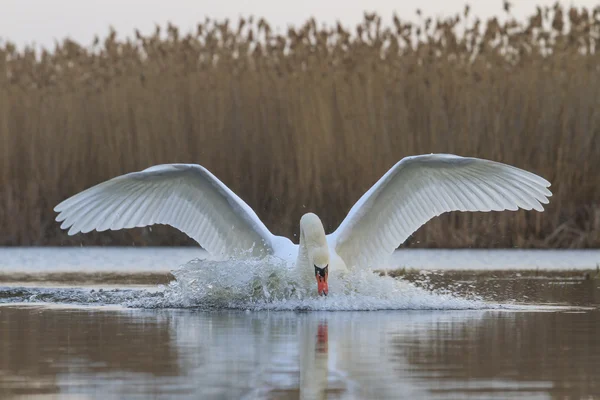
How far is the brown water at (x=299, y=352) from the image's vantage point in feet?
18.7

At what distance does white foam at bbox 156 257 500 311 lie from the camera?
9.88m

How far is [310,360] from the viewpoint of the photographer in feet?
21.9

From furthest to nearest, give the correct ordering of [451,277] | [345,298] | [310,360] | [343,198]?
[343,198]
[451,277]
[345,298]
[310,360]

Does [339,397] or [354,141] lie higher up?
[354,141]

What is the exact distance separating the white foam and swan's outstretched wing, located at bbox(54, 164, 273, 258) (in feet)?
2.11

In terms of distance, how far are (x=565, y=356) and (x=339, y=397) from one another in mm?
1784

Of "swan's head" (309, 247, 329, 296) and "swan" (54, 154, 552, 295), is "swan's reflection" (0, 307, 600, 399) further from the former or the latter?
"swan" (54, 154, 552, 295)

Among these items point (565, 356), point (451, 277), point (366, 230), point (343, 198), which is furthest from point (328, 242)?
point (343, 198)

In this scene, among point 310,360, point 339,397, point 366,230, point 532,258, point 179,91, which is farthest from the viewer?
point 179,91

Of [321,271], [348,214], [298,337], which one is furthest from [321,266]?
[298,337]

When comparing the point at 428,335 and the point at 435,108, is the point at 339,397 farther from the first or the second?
the point at 435,108

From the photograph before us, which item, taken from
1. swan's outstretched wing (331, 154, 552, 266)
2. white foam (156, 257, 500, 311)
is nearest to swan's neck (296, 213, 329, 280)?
white foam (156, 257, 500, 311)

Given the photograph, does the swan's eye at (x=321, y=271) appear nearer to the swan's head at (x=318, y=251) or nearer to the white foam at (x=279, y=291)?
the swan's head at (x=318, y=251)

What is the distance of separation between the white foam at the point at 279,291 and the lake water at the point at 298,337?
0.04ft
